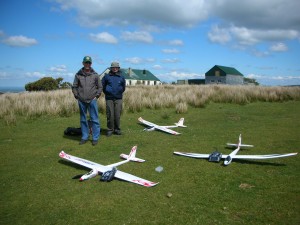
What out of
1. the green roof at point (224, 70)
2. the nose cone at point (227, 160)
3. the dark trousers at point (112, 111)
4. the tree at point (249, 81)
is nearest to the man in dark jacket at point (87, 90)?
the dark trousers at point (112, 111)

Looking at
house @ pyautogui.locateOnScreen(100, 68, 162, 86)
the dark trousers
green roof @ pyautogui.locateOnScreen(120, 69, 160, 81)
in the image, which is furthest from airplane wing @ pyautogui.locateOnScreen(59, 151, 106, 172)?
green roof @ pyautogui.locateOnScreen(120, 69, 160, 81)

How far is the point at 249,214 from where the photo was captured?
392 cm

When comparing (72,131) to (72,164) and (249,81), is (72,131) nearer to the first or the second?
(72,164)

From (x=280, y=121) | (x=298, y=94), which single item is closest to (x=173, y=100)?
(x=280, y=121)

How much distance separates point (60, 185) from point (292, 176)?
14.2 feet

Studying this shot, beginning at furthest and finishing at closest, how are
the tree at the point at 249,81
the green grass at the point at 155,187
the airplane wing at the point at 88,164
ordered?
1. the tree at the point at 249,81
2. the airplane wing at the point at 88,164
3. the green grass at the point at 155,187

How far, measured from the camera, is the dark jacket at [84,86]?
7730 millimetres

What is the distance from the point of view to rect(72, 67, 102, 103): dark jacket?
25.4 feet

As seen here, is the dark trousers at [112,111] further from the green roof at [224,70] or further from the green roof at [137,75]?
the green roof at [224,70]

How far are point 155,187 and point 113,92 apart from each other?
180 inches

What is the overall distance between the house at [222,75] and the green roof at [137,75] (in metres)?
11.2

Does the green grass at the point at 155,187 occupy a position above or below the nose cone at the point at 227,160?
below

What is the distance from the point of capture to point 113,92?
883cm

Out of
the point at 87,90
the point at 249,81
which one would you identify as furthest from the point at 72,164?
the point at 249,81
